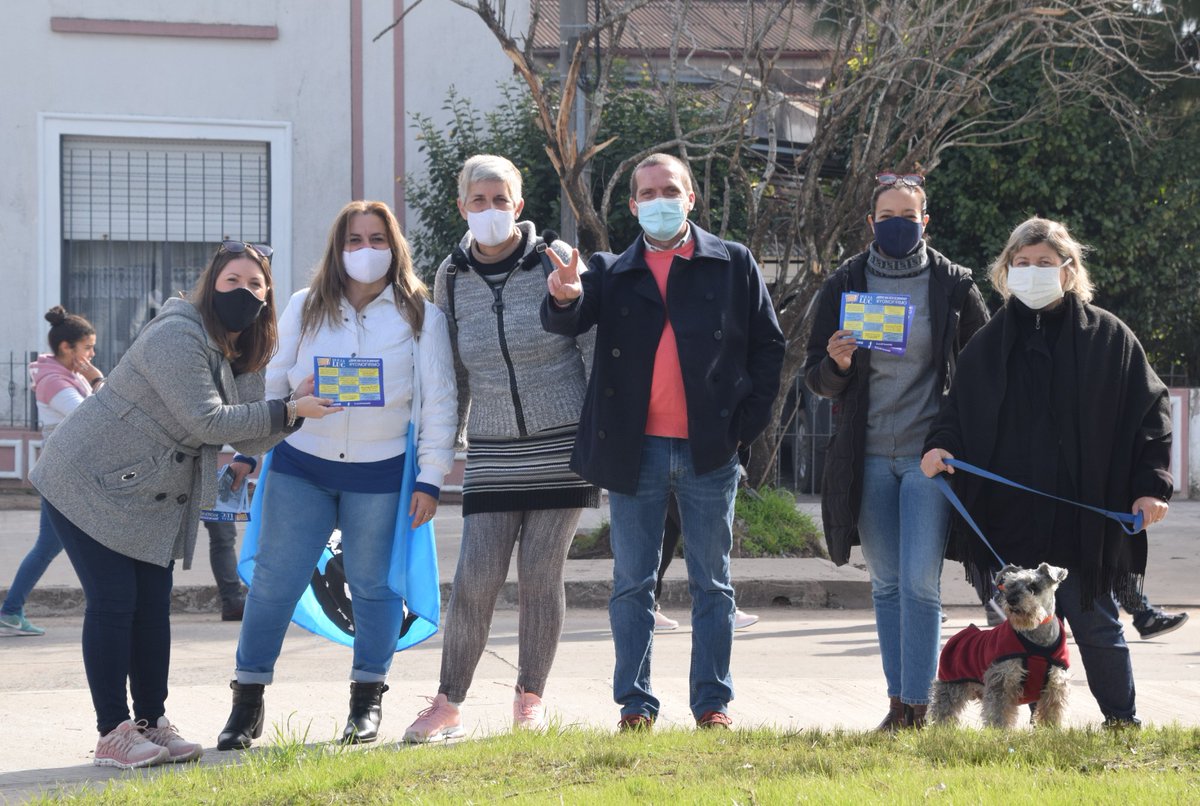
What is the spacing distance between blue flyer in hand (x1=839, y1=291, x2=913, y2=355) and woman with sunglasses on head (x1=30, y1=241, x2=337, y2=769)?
76.7 inches

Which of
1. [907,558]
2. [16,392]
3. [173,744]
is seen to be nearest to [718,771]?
[907,558]

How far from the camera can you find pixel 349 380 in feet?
16.9

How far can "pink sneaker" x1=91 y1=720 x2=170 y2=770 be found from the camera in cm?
486

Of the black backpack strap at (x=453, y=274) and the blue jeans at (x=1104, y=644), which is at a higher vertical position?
the black backpack strap at (x=453, y=274)

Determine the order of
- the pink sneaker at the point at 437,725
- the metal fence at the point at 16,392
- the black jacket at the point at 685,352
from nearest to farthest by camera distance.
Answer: the black jacket at the point at 685,352 < the pink sneaker at the point at 437,725 < the metal fence at the point at 16,392

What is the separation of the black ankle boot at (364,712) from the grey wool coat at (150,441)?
2.86ft

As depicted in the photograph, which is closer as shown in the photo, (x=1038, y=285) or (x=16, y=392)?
(x=1038, y=285)

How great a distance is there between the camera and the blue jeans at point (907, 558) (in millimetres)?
5207

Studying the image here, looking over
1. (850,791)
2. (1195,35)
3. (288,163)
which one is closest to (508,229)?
(850,791)

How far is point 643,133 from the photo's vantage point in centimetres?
1512

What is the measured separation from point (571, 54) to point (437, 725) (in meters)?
7.11

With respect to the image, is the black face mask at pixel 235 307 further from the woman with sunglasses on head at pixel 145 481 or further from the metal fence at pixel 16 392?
the metal fence at pixel 16 392

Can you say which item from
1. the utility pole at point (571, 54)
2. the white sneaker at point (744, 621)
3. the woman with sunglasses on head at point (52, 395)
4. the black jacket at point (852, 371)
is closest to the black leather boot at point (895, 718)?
the black jacket at point (852, 371)

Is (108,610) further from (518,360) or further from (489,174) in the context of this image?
(489,174)
